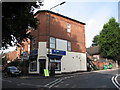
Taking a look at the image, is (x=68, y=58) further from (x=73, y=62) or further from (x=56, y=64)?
(x=56, y=64)

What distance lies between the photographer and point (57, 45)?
22.7m

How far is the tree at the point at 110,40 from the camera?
38125 mm

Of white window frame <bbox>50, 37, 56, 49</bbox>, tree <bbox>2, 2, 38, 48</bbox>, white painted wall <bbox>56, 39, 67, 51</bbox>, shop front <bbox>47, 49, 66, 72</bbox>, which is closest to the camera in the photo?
tree <bbox>2, 2, 38, 48</bbox>

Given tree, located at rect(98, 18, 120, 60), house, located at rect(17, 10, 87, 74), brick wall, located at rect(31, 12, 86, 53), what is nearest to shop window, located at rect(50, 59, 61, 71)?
house, located at rect(17, 10, 87, 74)

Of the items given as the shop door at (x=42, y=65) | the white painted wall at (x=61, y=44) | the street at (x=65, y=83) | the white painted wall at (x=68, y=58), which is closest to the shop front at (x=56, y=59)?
the white painted wall at (x=68, y=58)

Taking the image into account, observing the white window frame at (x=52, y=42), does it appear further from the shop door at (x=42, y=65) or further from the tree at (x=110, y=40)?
the tree at (x=110, y=40)

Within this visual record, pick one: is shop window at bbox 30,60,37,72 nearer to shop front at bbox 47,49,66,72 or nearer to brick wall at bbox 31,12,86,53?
shop front at bbox 47,49,66,72

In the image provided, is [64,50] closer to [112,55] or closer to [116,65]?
[112,55]

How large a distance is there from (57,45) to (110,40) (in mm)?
22771

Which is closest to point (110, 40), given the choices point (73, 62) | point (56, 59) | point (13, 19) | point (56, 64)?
point (73, 62)

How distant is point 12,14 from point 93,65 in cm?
2716

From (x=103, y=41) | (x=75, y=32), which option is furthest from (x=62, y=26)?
(x=103, y=41)

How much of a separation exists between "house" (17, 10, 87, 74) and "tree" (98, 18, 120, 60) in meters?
14.8

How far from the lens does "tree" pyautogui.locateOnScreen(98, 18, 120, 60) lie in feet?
125
